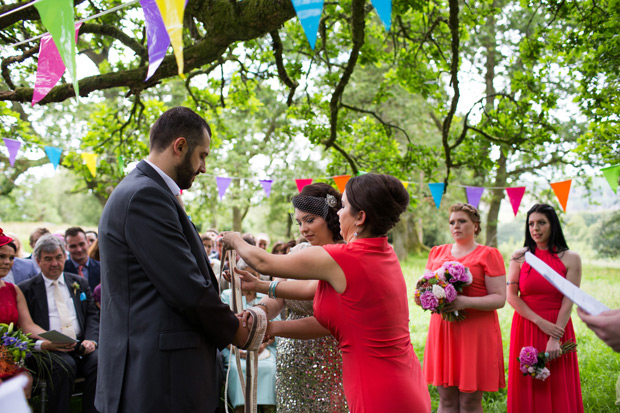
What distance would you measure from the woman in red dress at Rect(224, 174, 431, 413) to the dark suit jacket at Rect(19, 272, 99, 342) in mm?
3653

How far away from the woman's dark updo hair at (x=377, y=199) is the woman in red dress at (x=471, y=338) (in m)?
2.19

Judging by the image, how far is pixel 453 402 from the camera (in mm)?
4133

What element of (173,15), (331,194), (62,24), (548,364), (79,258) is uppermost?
(62,24)

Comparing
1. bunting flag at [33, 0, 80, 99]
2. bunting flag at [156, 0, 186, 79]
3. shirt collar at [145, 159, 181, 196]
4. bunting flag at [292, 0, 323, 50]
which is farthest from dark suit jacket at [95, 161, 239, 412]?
bunting flag at [292, 0, 323, 50]

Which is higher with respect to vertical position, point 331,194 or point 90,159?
point 90,159

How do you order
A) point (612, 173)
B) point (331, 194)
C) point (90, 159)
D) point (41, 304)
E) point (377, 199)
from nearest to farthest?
point (377, 199) < point (331, 194) < point (41, 304) < point (612, 173) < point (90, 159)

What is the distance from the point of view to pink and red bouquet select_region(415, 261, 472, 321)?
154 inches

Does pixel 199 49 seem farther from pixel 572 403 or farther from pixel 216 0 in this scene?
pixel 572 403

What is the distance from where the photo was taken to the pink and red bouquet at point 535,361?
3961mm

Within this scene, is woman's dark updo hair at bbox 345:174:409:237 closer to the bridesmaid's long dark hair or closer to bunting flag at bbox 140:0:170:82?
bunting flag at bbox 140:0:170:82

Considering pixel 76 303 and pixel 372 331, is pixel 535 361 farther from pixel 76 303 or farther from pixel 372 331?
pixel 76 303

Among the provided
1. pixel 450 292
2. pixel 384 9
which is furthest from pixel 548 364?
pixel 384 9

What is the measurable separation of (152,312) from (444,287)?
2.71 metres

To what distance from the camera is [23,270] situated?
5777 millimetres
